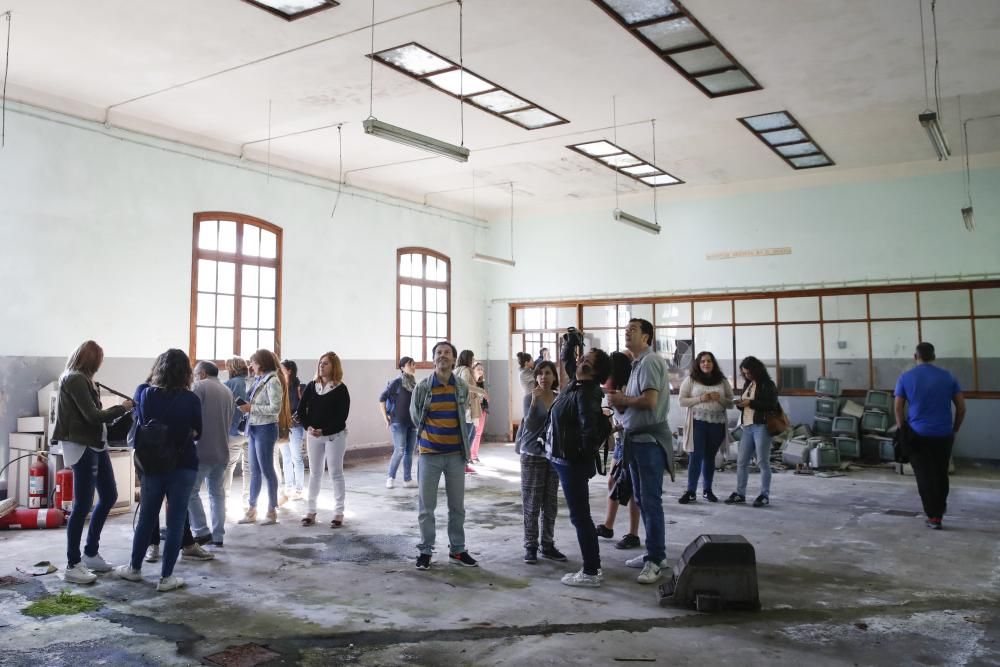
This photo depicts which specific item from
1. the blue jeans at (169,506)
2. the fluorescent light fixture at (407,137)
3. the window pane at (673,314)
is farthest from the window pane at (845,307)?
the blue jeans at (169,506)

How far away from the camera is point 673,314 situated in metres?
11.9

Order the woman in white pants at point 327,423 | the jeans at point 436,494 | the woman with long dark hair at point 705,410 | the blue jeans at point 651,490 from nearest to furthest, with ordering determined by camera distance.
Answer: the blue jeans at point 651,490
the jeans at point 436,494
the woman in white pants at point 327,423
the woman with long dark hair at point 705,410

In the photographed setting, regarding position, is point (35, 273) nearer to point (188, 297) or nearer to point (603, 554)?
point (188, 297)

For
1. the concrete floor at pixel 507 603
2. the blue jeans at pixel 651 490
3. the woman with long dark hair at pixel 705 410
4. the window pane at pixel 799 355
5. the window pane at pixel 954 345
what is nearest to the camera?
the concrete floor at pixel 507 603

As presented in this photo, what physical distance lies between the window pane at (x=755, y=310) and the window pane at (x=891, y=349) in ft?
4.77

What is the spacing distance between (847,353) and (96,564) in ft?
32.2

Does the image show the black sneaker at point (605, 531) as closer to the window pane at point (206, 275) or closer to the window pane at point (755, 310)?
the window pane at point (206, 275)

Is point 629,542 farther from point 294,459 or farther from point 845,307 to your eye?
point 845,307

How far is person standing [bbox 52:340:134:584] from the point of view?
450 centimetres

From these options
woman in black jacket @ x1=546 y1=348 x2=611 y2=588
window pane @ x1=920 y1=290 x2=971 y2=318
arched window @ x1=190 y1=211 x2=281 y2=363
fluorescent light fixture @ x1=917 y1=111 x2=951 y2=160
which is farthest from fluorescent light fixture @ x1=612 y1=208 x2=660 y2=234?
woman in black jacket @ x1=546 y1=348 x2=611 y2=588

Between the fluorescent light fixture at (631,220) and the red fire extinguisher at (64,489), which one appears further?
the fluorescent light fixture at (631,220)

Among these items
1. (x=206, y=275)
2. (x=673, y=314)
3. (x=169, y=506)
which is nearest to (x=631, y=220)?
(x=673, y=314)

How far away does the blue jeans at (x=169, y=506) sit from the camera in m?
4.30

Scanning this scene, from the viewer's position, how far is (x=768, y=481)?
6.98m
